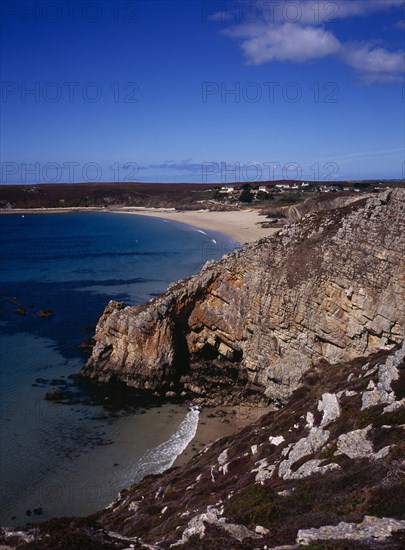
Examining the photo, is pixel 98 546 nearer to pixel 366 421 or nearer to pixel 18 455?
pixel 366 421

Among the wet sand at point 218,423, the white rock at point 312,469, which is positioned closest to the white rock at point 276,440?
the white rock at point 312,469

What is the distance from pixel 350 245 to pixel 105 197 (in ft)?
552

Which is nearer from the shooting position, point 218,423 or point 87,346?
point 218,423

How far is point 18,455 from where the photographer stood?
22312 millimetres

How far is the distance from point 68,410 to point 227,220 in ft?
288

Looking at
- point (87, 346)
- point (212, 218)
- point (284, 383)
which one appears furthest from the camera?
point (212, 218)

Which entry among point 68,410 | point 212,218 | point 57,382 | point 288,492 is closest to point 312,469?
point 288,492

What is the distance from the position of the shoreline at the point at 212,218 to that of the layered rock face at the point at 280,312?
27.2m

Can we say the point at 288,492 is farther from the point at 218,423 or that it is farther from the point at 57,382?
the point at 57,382

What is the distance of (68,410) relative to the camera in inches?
1053

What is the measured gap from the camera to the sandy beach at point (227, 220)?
8415cm

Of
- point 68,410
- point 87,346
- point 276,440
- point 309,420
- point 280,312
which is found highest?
point 280,312

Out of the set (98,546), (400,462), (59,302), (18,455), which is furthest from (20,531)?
(59,302)

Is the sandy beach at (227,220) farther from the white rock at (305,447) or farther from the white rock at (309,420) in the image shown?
the white rock at (305,447)
